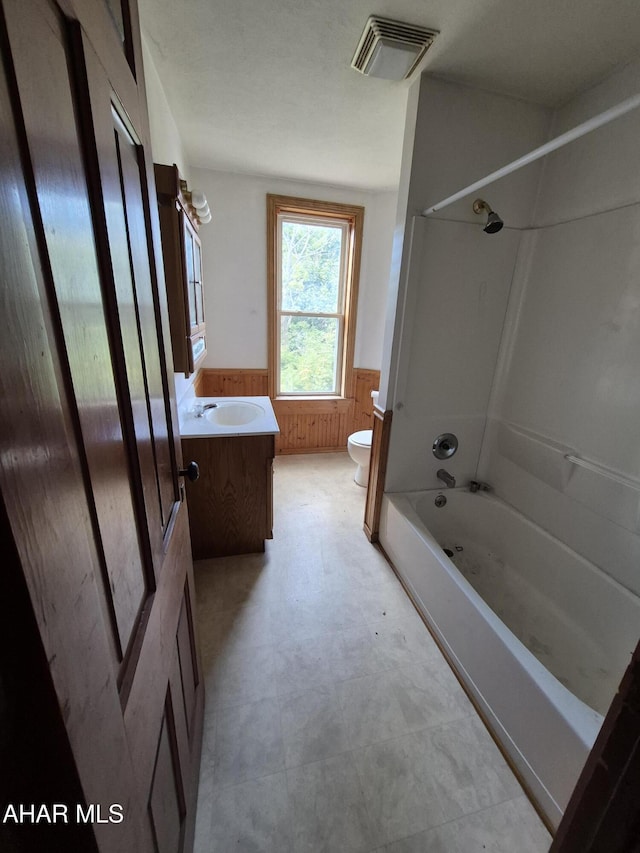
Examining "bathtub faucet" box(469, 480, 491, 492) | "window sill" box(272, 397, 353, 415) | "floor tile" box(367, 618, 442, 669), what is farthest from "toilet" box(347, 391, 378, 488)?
"floor tile" box(367, 618, 442, 669)

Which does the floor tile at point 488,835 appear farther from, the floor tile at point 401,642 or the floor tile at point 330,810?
the floor tile at point 401,642

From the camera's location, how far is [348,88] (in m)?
1.64

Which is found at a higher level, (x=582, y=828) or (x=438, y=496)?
(x=582, y=828)

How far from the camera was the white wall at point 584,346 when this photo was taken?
1418 mm

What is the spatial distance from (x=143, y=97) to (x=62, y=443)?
2.88ft

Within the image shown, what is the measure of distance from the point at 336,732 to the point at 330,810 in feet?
0.68

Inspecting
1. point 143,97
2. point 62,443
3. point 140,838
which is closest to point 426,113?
point 143,97

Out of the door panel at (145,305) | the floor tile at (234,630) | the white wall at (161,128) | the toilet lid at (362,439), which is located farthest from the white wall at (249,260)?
the door panel at (145,305)

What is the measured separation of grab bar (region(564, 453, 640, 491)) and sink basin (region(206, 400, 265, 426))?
5.80 ft

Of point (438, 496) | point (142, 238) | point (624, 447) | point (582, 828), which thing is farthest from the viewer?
point (438, 496)

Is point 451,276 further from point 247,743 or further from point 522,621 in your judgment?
point 247,743

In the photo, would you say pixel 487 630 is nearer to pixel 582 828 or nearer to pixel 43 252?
pixel 582 828

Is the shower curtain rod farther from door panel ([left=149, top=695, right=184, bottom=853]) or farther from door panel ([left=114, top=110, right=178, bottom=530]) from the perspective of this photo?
door panel ([left=149, top=695, right=184, bottom=853])

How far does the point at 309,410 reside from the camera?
3465 mm
